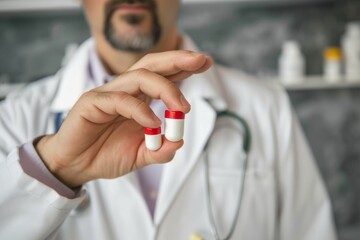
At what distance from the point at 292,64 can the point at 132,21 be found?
0.87 metres

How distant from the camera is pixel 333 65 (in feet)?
4.83

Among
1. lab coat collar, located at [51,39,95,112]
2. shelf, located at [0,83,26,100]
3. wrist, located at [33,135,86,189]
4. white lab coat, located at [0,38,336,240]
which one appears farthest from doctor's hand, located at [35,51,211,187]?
shelf, located at [0,83,26,100]

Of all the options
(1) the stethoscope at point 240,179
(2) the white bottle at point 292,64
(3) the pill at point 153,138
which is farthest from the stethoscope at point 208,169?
(2) the white bottle at point 292,64

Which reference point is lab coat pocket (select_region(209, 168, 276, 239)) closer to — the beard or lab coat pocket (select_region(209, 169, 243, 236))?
lab coat pocket (select_region(209, 169, 243, 236))

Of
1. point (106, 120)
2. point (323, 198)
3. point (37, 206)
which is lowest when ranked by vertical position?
point (323, 198)

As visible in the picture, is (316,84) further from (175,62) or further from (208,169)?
(175,62)

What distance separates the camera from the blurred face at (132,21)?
2.49 feet

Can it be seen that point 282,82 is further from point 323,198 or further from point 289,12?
point 323,198

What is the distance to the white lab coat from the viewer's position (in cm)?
72

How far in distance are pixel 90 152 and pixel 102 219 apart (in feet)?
0.76

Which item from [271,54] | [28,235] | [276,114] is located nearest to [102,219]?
[28,235]

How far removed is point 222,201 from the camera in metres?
0.76

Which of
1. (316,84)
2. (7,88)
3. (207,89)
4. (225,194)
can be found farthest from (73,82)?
(316,84)

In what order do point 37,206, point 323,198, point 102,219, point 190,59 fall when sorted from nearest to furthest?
point 190,59
point 37,206
point 102,219
point 323,198
